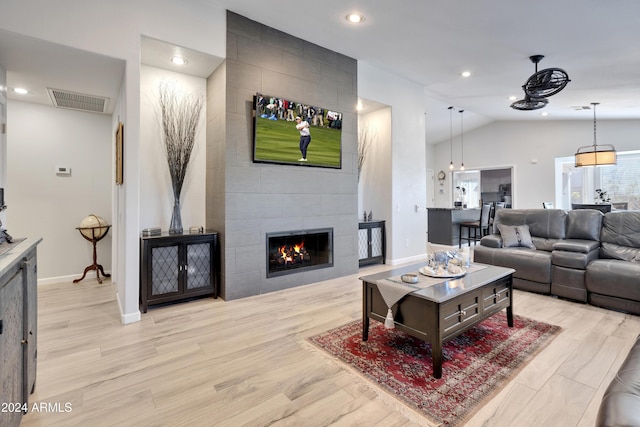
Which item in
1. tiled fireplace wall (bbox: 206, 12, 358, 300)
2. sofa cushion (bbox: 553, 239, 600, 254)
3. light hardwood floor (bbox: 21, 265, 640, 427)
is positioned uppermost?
tiled fireplace wall (bbox: 206, 12, 358, 300)

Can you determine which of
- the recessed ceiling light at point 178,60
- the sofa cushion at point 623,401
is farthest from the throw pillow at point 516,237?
the recessed ceiling light at point 178,60

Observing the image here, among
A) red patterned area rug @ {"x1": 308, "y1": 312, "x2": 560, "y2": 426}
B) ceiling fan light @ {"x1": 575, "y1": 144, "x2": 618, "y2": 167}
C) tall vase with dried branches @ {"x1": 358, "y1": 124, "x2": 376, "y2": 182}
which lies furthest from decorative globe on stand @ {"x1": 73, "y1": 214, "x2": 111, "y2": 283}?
ceiling fan light @ {"x1": 575, "y1": 144, "x2": 618, "y2": 167}

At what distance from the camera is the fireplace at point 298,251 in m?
4.16

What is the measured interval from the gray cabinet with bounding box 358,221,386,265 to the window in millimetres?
6087

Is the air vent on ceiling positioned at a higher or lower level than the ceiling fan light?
higher

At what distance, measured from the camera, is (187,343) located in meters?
2.64

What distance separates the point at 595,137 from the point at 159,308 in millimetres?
10009

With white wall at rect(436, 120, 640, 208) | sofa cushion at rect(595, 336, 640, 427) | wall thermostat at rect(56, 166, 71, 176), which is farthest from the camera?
white wall at rect(436, 120, 640, 208)

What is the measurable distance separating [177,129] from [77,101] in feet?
4.89

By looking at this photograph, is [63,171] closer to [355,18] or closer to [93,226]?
[93,226]

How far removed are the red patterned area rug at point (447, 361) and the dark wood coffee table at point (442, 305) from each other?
0.15m

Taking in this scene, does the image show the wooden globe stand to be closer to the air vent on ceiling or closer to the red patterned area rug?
the air vent on ceiling

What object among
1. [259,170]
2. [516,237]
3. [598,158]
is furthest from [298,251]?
[598,158]

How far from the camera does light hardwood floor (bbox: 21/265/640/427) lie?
1762mm
